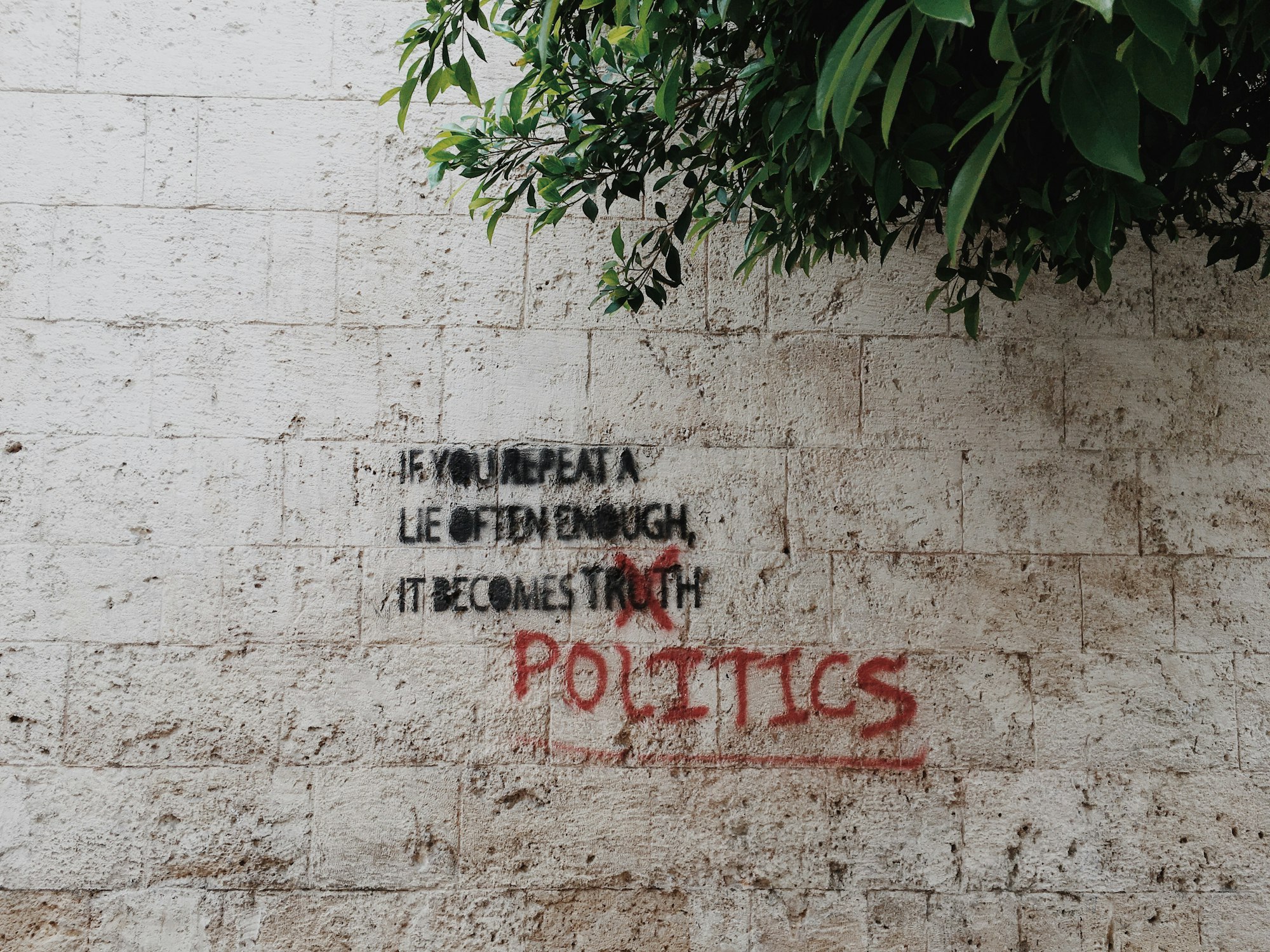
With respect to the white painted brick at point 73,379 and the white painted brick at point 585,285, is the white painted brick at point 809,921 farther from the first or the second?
the white painted brick at point 73,379

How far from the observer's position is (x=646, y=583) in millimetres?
2754

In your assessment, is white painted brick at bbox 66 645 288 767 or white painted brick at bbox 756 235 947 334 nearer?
white painted brick at bbox 66 645 288 767

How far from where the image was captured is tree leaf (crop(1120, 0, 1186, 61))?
797 mm

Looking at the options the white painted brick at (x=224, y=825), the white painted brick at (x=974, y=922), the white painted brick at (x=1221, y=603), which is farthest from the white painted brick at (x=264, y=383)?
the white painted brick at (x=1221, y=603)

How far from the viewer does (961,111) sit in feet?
4.66

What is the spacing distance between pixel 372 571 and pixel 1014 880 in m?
2.25

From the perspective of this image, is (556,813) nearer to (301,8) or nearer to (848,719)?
(848,719)

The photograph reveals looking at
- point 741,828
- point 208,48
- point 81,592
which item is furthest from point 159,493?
point 741,828

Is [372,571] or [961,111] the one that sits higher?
[961,111]

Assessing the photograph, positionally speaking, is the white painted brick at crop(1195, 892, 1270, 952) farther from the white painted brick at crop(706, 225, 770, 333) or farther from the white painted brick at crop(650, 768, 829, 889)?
the white painted brick at crop(706, 225, 770, 333)

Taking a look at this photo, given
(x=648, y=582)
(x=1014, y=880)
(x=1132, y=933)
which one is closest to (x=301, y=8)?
(x=648, y=582)

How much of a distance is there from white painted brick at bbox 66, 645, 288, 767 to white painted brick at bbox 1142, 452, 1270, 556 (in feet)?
9.39

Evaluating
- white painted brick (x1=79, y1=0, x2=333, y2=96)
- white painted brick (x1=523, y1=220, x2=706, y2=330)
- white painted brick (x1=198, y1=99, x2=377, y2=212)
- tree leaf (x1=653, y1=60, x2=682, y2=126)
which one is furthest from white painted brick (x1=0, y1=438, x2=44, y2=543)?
tree leaf (x1=653, y1=60, x2=682, y2=126)

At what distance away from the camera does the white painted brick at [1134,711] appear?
106 inches
